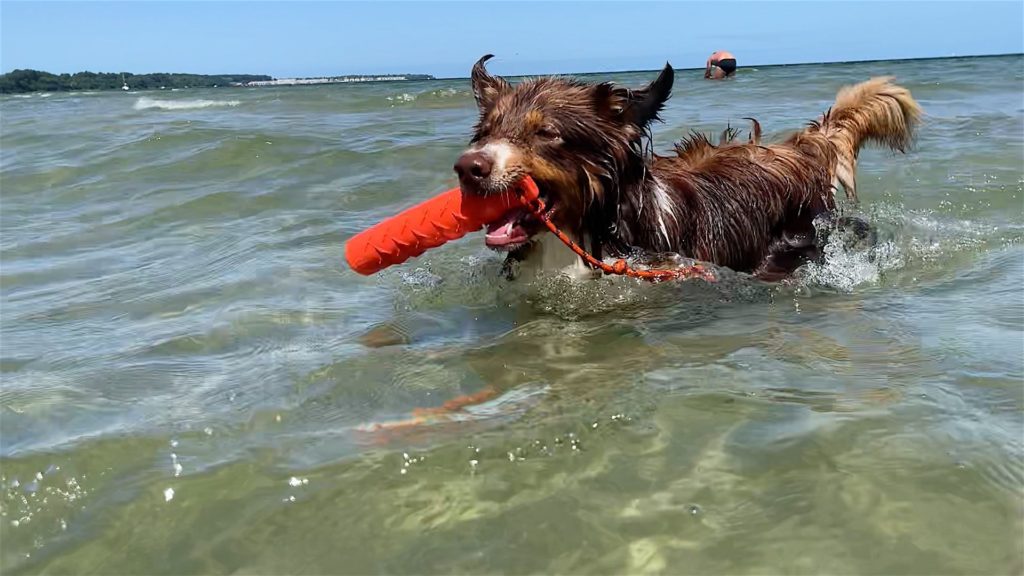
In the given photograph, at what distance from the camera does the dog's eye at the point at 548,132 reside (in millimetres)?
4754

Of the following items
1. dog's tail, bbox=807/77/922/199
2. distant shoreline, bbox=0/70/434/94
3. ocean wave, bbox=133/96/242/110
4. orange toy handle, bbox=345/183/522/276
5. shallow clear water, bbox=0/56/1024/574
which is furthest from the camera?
distant shoreline, bbox=0/70/434/94

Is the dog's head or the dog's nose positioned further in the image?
the dog's head

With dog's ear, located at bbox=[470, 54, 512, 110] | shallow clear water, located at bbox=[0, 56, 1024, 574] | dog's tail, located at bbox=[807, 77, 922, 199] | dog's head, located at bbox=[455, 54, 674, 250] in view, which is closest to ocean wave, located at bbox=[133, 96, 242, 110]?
shallow clear water, located at bbox=[0, 56, 1024, 574]

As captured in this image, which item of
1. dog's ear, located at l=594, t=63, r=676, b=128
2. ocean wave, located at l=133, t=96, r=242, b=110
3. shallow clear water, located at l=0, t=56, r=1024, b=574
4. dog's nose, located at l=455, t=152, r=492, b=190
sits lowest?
shallow clear water, located at l=0, t=56, r=1024, b=574

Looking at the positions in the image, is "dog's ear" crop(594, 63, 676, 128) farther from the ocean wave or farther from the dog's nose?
the ocean wave

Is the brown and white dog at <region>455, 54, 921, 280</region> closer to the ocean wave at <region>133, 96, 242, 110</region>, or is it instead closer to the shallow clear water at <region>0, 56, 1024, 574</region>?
the shallow clear water at <region>0, 56, 1024, 574</region>

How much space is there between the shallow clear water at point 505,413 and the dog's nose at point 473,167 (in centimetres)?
87

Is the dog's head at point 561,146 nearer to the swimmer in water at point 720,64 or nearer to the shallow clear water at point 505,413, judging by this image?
the shallow clear water at point 505,413

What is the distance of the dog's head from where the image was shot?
459 centimetres

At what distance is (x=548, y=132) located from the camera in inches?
188

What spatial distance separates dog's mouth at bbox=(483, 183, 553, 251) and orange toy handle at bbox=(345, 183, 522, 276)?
11 cm

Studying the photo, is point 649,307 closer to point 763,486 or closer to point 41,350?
point 763,486

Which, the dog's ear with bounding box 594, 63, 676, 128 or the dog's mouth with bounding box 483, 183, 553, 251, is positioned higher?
the dog's ear with bounding box 594, 63, 676, 128

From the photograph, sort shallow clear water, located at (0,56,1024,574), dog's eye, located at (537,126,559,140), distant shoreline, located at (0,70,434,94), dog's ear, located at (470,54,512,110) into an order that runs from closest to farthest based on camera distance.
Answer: shallow clear water, located at (0,56,1024,574), dog's eye, located at (537,126,559,140), dog's ear, located at (470,54,512,110), distant shoreline, located at (0,70,434,94)
